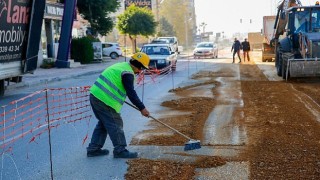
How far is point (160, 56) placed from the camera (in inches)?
988

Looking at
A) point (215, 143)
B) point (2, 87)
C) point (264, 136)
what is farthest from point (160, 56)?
point (215, 143)

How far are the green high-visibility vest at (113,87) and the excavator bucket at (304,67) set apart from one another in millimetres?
11725

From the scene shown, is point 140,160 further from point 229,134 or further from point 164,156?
point 229,134

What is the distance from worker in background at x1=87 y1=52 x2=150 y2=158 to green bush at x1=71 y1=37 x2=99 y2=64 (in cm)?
2894

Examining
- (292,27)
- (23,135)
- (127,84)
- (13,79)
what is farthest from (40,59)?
(127,84)

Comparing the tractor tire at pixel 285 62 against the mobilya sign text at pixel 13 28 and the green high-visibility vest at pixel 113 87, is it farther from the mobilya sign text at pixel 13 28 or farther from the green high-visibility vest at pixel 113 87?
the green high-visibility vest at pixel 113 87

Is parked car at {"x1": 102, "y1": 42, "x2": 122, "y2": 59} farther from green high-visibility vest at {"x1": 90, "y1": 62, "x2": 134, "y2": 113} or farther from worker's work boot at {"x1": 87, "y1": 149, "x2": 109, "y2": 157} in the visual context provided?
green high-visibility vest at {"x1": 90, "y1": 62, "x2": 134, "y2": 113}

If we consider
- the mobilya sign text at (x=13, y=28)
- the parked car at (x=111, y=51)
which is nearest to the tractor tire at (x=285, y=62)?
the mobilya sign text at (x=13, y=28)

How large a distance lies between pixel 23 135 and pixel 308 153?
192 inches

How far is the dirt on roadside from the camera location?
596cm

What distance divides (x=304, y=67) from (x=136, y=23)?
39.5 meters

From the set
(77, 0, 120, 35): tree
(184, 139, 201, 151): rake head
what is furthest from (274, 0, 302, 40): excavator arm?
(77, 0, 120, 35): tree

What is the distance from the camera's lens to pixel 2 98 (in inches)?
590

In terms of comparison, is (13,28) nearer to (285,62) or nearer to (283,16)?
(285,62)
